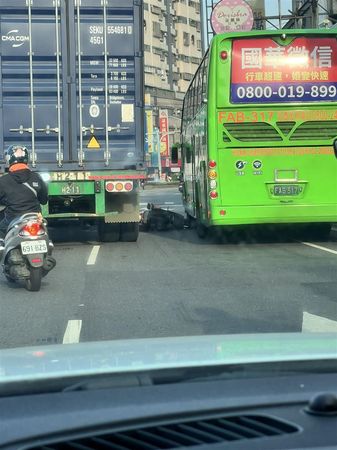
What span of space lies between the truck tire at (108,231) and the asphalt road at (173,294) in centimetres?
47

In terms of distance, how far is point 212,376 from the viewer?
2.34 metres

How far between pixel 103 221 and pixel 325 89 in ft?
15.6

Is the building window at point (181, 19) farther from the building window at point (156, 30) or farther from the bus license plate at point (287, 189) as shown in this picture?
the bus license plate at point (287, 189)

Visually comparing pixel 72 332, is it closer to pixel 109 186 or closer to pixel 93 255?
pixel 93 255

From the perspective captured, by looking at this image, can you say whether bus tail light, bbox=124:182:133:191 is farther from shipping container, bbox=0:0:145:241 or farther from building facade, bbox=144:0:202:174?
building facade, bbox=144:0:202:174

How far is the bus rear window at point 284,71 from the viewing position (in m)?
13.9

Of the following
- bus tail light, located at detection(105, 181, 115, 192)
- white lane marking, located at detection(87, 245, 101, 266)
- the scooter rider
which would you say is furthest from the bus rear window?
the scooter rider

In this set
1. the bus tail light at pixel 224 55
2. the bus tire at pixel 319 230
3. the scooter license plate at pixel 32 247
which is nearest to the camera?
the scooter license plate at pixel 32 247

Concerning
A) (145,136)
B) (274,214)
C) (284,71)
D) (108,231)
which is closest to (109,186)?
(145,136)

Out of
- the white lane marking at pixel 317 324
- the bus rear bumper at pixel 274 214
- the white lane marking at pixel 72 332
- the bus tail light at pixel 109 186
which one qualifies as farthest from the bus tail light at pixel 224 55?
the white lane marking at pixel 72 332

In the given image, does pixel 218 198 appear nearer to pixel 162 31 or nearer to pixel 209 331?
pixel 209 331

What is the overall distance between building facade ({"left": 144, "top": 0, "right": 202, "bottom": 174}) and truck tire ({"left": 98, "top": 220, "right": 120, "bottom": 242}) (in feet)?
172

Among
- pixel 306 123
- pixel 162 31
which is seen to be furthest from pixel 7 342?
pixel 162 31

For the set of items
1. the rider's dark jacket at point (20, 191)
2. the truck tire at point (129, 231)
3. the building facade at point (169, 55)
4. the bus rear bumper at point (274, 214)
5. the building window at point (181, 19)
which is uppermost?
the building window at point (181, 19)
